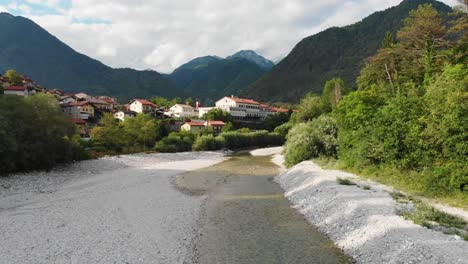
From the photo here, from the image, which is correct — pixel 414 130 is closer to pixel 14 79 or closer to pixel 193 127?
pixel 193 127

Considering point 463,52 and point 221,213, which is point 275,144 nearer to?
point 463,52

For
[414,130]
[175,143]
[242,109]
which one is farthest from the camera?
[242,109]

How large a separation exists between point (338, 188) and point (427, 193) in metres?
5.78

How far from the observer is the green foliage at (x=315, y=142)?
44750 mm

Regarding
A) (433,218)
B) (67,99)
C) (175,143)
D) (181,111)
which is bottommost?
(175,143)

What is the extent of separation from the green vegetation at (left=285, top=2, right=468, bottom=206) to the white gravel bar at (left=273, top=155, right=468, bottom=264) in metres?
3.12

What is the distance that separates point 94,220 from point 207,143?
6679 cm

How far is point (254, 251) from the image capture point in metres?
15.2

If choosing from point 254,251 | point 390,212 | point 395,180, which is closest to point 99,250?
point 254,251

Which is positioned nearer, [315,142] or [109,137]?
[315,142]

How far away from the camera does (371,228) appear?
51.8ft

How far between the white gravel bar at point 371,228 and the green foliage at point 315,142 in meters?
17.5

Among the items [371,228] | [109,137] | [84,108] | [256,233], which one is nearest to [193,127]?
[84,108]

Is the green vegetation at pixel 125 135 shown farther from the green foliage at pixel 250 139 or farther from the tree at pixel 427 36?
the tree at pixel 427 36
